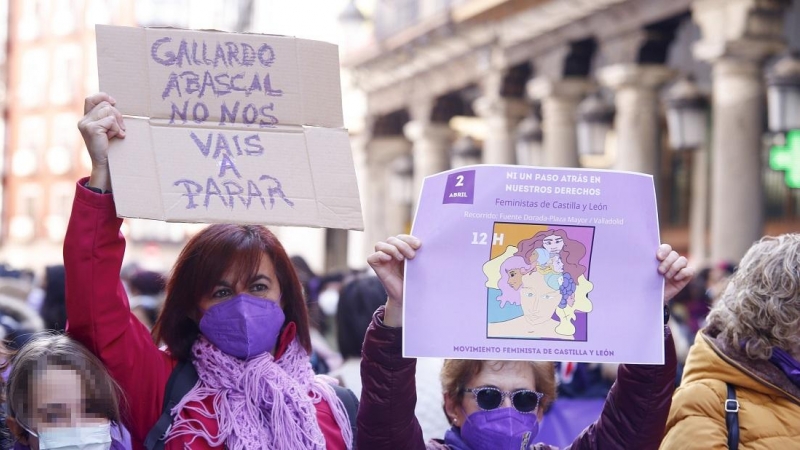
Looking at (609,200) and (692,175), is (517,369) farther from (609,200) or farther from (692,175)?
(692,175)

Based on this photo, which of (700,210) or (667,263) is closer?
(667,263)

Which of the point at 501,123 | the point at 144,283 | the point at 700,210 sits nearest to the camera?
the point at 144,283

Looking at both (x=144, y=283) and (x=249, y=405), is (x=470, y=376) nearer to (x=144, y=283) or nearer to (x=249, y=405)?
(x=249, y=405)

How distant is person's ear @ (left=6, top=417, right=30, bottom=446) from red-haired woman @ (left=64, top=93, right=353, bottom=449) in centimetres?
25

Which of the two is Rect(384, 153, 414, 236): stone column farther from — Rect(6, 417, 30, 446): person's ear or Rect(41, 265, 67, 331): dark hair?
Rect(6, 417, 30, 446): person's ear

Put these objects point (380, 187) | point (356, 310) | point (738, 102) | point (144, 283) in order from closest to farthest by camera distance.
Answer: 1. point (356, 310)
2. point (144, 283)
3. point (738, 102)
4. point (380, 187)

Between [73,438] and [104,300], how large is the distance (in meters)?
0.34

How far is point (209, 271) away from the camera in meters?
3.58

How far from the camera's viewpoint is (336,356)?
7.52m

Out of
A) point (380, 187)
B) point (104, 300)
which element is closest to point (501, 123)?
point (380, 187)

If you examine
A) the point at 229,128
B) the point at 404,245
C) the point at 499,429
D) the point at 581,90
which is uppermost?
the point at 581,90

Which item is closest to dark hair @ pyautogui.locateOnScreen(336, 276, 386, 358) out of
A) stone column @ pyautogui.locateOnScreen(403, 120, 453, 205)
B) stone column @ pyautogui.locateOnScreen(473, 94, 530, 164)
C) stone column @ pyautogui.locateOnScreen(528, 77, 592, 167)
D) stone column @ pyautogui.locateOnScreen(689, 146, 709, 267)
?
stone column @ pyautogui.locateOnScreen(528, 77, 592, 167)

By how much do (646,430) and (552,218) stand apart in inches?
24.4

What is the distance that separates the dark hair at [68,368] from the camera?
3.24m
